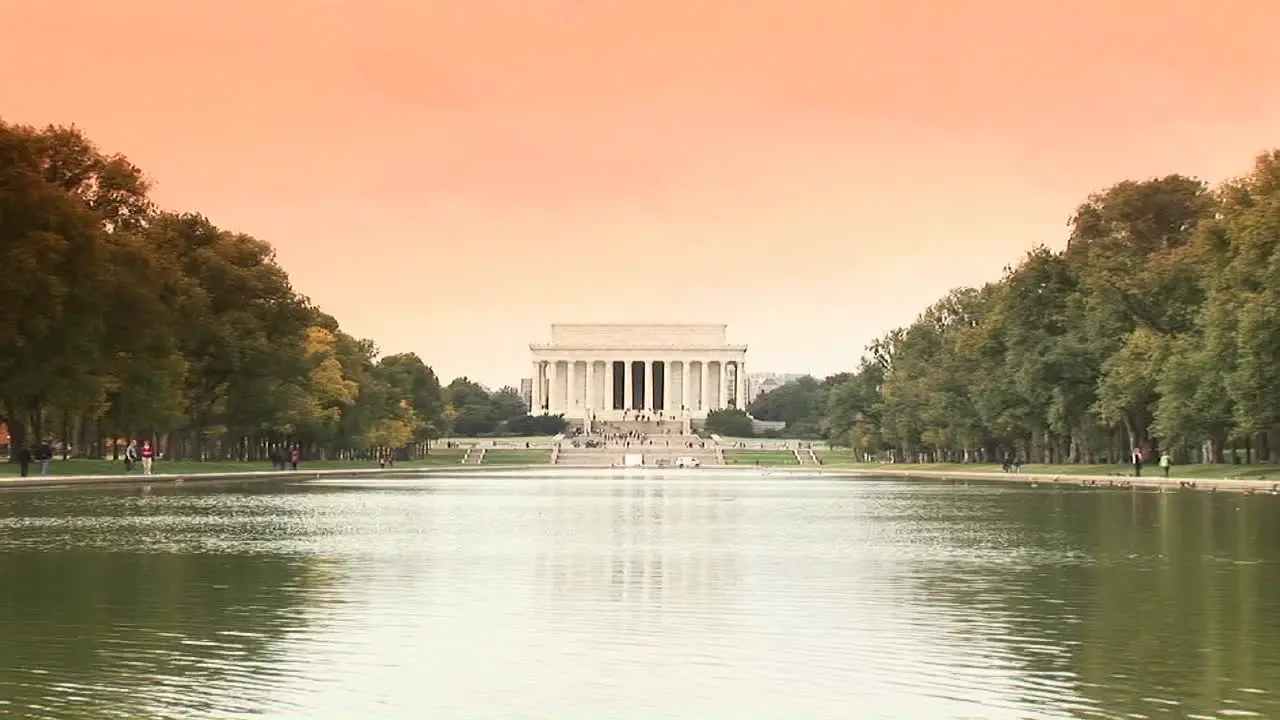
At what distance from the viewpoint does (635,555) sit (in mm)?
28984

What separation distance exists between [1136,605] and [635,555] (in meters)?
9.50

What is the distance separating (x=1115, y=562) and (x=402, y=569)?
989 centimetres

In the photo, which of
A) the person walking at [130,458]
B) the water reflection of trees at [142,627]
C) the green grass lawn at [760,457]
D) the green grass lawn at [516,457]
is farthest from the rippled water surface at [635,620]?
the green grass lawn at [760,457]

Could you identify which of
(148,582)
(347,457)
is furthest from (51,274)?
(347,457)

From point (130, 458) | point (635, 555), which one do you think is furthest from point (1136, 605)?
point (130, 458)

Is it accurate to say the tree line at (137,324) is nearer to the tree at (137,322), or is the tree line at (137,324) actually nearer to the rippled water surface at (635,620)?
the tree at (137,322)

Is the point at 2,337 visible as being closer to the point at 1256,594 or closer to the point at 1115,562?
the point at 1115,562

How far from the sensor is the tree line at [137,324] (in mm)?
64125

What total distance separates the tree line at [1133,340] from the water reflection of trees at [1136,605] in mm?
31946

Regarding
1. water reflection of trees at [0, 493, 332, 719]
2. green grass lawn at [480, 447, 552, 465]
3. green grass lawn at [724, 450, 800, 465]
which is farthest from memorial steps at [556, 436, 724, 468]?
water reflection of trees at [0, 493, 332, 719]

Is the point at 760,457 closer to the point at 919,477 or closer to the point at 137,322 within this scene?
the point at 919,477

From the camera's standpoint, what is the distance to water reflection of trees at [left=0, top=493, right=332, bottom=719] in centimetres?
1416

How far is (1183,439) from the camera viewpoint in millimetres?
77750

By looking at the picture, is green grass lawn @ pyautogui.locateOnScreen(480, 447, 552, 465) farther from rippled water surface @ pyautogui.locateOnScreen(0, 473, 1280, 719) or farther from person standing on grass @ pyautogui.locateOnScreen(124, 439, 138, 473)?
rippled water surface @ pyautogui.locateOnScreen(0, 473, 1280, 719)
